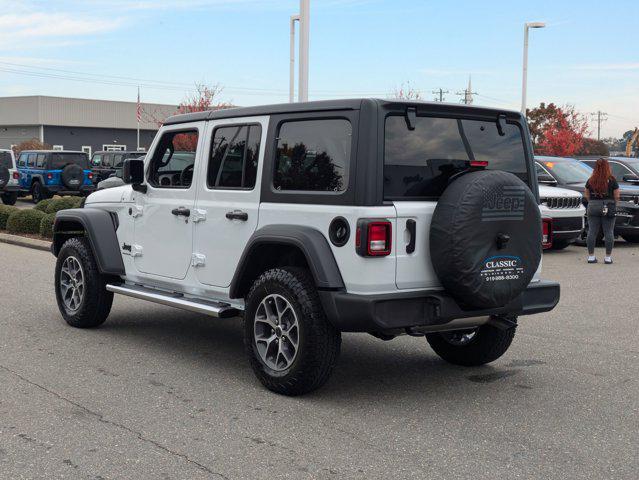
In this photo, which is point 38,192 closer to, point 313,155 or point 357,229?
point 313,155

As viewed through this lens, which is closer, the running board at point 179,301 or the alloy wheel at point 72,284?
the running board at point 179,301

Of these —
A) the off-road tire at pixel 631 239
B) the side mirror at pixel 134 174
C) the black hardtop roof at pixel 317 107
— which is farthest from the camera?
the off-road tire at pixel 631 239

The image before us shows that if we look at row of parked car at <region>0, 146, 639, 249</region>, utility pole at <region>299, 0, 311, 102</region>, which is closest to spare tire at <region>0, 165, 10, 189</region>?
row of parked car at <region>0, 146, 639, 249</region>

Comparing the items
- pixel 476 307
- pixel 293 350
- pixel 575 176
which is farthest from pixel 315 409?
pixel 575 176

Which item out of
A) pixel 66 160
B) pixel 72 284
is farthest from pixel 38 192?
pixel 72 284

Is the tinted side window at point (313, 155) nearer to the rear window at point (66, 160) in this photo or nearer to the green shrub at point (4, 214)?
the green shrub at point (4, 214)

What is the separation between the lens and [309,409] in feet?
17.9

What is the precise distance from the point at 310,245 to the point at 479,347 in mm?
1954

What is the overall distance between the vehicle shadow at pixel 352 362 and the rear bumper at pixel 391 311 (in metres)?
0.67

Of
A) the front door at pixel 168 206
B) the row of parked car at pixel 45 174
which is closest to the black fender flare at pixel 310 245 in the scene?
the front door at pixel 168 206

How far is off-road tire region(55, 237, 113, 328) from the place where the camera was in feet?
25.6

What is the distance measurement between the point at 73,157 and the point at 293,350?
2532cm

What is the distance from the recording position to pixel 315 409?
5.47 meters

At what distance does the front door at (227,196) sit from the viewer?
6.16m
